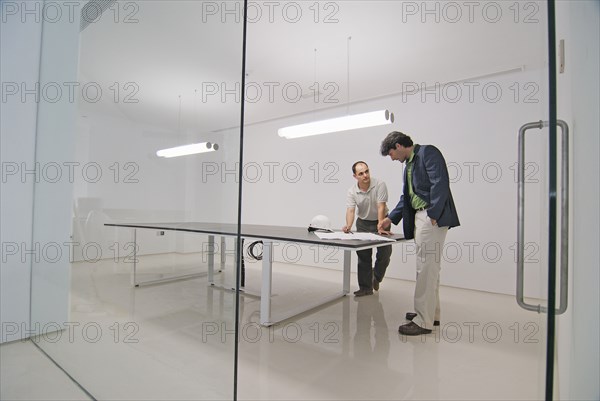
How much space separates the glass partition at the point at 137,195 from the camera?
1.31 metres

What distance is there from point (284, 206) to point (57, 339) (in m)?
4.25

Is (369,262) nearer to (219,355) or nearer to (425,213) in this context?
(425,213)

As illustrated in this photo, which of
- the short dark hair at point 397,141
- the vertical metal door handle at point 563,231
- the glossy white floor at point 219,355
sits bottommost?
the glossy white floor at point 219,355

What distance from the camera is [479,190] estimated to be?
4117mm

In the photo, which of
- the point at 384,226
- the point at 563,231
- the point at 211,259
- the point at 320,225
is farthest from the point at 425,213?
the point at 563,231

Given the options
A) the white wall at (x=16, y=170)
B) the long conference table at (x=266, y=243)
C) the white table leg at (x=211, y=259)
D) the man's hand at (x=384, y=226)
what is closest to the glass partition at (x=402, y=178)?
the long conference table at (x=266, y=243)

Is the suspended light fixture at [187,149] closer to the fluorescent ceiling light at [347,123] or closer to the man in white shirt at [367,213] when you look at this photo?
the fluorescent ceiling light at [347,123]

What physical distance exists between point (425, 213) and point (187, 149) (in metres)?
1.91

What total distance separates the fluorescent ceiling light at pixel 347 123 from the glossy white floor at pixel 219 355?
6.60 feet

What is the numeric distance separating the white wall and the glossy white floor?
0.29 m

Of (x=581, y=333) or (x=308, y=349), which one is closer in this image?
(x=581, y=333)

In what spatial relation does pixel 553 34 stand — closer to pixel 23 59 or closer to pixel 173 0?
pixel 173 0

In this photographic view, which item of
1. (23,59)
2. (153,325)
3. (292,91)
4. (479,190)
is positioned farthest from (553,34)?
(292,91)

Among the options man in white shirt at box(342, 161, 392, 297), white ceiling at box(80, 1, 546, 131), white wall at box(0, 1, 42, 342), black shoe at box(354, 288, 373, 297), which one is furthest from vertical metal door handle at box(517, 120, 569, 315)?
black shoe at box(354, 288, 373, 297)
